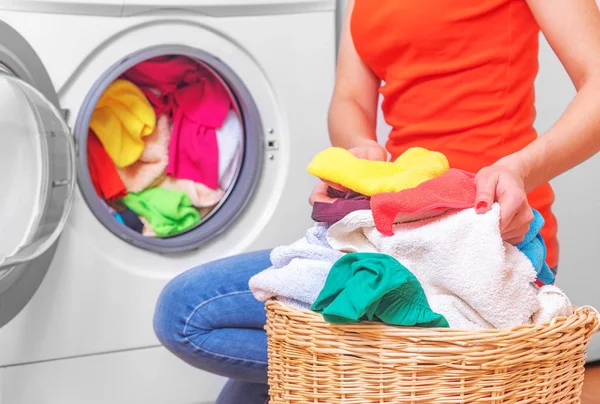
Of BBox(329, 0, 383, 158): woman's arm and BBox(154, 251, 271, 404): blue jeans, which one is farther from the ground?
BBox(329, 0, 383, 158): woman's arm

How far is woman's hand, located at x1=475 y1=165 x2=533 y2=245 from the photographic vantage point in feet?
2.22

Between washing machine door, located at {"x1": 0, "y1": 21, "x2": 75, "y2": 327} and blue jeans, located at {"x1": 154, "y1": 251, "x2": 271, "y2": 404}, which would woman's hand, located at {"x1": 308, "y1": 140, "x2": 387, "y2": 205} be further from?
washing machine door, located at {"x1": 0, "y1": 21, "x2": 75, "y2": 327}

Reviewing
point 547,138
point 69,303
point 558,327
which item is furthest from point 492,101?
point 69,303

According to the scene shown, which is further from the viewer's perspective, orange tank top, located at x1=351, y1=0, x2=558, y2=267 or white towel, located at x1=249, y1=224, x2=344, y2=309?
orange tank top, located at x1=351, y1=0, x2=558, y2=267

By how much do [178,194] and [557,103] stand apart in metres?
0.81

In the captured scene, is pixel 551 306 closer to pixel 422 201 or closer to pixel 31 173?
pixel 422 201

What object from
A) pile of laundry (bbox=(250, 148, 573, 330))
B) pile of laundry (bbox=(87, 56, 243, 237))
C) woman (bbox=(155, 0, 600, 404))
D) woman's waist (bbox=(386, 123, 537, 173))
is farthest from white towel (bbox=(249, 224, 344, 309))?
pile of laundry (bbox=(87, 56, 243, 237))

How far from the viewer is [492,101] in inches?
38.9

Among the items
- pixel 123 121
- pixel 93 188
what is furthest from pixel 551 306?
pixel 123 121

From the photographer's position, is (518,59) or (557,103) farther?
(557,103)

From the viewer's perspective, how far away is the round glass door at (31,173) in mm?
1198

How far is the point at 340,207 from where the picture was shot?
76 centimetres

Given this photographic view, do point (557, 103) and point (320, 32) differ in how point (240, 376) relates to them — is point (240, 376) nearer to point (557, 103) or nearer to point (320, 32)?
point (320, 32)

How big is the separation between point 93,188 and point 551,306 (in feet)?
2.78
